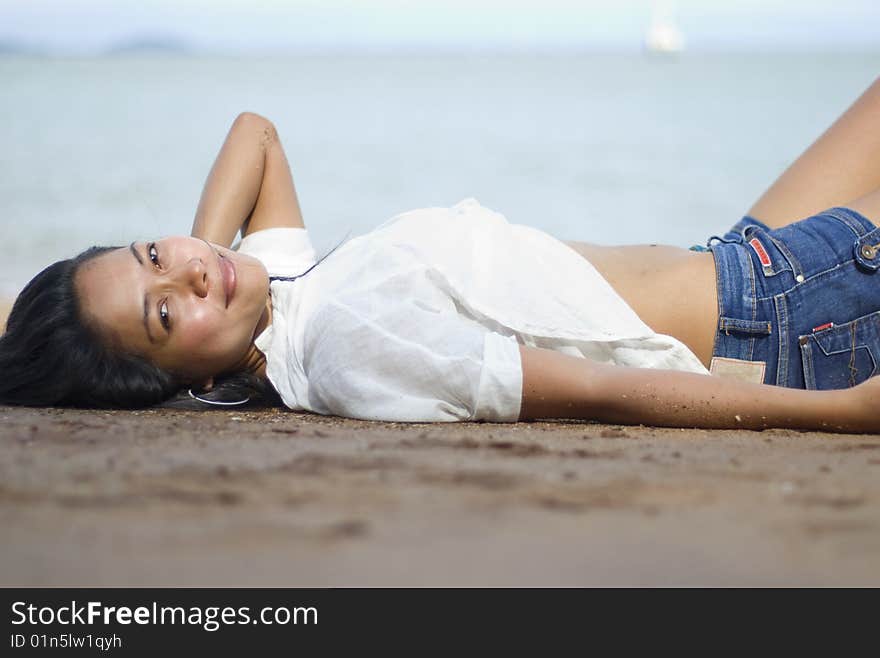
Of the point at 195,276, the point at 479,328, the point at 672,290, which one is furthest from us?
the point at 672,290

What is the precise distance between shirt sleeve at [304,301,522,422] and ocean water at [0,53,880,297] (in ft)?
20.4

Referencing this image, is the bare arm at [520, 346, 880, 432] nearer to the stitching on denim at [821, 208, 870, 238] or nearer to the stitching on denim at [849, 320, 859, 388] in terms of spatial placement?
the stitching on denim at [849, 320, 859, 388]

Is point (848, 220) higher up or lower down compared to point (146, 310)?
higher up

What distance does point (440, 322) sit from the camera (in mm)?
2477

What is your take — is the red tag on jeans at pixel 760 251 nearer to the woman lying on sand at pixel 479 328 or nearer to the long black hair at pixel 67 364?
the woman lying on sand at pixel 479 328

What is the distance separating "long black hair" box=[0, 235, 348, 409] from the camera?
2760mm

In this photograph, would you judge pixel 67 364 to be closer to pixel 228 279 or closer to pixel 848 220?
pixel 228 279

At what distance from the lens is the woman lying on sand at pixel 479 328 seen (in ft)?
8.00

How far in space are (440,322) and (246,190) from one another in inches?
50.2

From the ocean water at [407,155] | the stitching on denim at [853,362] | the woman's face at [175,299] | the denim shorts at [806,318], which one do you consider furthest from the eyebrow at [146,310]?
the ocean water at [407,155]

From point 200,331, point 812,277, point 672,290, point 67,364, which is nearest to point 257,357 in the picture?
point 200,331
